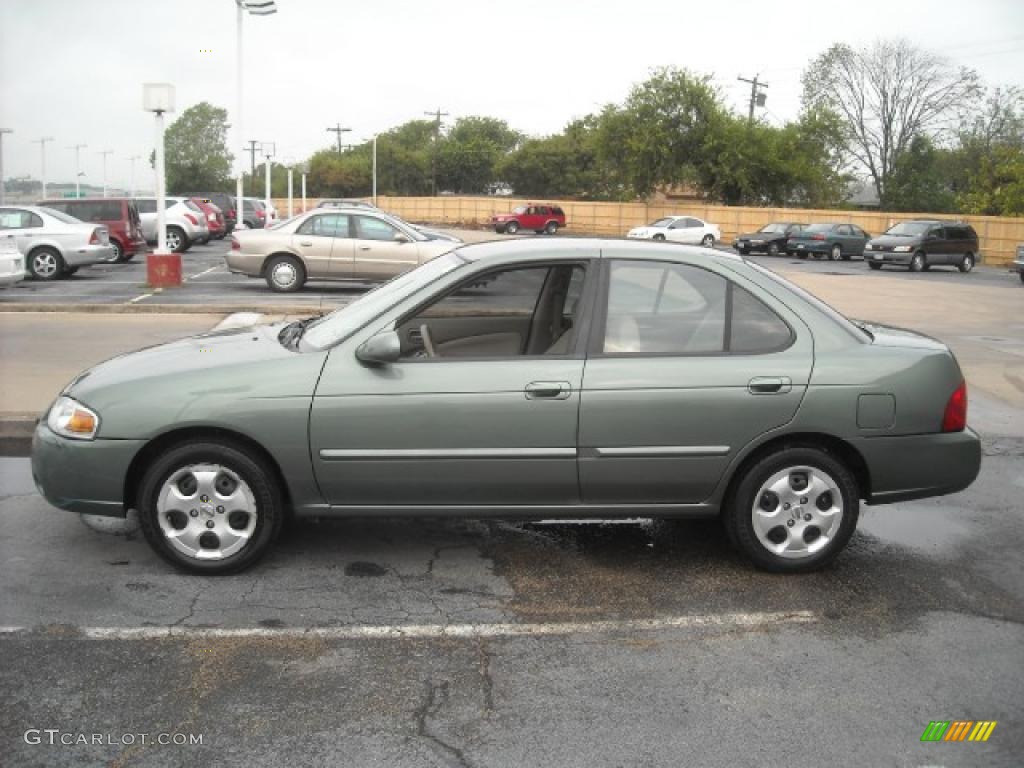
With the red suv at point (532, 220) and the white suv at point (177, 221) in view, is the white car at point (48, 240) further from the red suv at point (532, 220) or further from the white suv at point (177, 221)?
the red suv at point (532, 220)

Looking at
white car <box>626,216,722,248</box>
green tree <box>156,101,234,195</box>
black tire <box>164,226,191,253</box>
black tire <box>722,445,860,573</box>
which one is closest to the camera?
black tire <box>722,445,860,573</box>

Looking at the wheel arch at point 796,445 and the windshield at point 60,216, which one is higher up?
the windshield at point 60,216

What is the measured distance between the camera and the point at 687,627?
4.37m

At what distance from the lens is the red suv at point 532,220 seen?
5488 centimetres

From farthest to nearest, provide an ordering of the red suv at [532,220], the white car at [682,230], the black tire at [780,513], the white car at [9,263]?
1. the red suv at [532,220]
2. the white car at [682,230]
3. the white car at [9,263]
4. the black tire at [780,513]

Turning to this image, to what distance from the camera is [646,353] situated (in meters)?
4.88

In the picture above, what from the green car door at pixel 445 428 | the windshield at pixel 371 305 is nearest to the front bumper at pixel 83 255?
the windshield at pixel 371 305

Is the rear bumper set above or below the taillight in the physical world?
below

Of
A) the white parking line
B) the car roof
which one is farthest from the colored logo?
the car roof

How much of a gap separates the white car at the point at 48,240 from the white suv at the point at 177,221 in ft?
23.5

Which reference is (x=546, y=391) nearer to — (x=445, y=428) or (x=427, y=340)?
(x=445, y=428)

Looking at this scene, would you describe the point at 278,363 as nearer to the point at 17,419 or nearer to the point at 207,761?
the point at 207,761

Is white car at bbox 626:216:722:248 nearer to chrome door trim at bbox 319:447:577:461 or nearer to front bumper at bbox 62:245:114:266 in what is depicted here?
front bumper at bbox 62:245:114:266

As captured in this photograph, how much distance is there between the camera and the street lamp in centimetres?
1723
